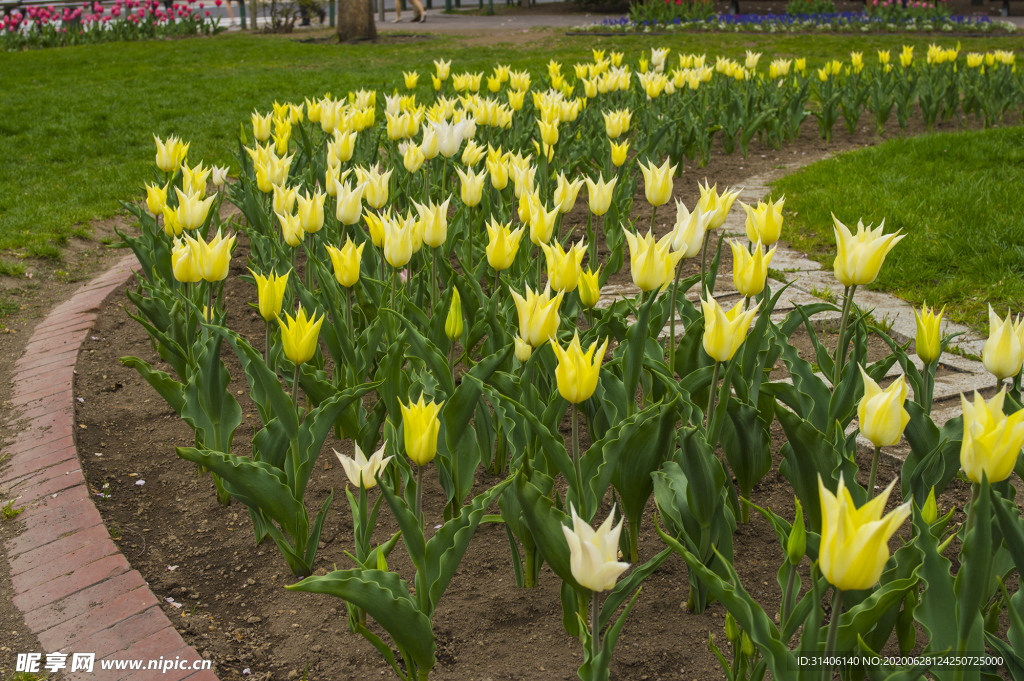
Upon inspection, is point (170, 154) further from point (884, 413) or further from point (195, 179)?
point (884, 413)

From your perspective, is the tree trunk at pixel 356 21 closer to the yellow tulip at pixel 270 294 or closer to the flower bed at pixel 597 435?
the flower bed at pixel 597 435

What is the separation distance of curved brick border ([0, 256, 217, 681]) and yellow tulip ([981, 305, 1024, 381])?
185 centimetres

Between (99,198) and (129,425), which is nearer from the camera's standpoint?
(129,425)

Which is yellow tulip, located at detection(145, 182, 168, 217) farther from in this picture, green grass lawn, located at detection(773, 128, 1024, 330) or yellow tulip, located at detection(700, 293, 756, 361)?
green grass lawn, located at detection(773, 128, 1024, 330)

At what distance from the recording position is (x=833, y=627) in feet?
4.26

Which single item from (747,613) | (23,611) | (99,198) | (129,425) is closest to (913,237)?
(747,613)

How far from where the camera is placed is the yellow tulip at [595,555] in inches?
50.6

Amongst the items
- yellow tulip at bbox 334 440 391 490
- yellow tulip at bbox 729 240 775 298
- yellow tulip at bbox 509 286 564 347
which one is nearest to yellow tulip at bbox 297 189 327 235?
yellow tulip at bbox 509 286 564 347

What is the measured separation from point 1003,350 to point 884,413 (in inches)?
15.4

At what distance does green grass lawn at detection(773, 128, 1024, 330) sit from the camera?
13.2 feet

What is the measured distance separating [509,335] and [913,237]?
307 cm

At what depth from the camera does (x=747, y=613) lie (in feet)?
4.84

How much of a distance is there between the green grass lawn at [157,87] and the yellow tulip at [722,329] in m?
4.53

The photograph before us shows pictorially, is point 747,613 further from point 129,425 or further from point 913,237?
point 913,237
